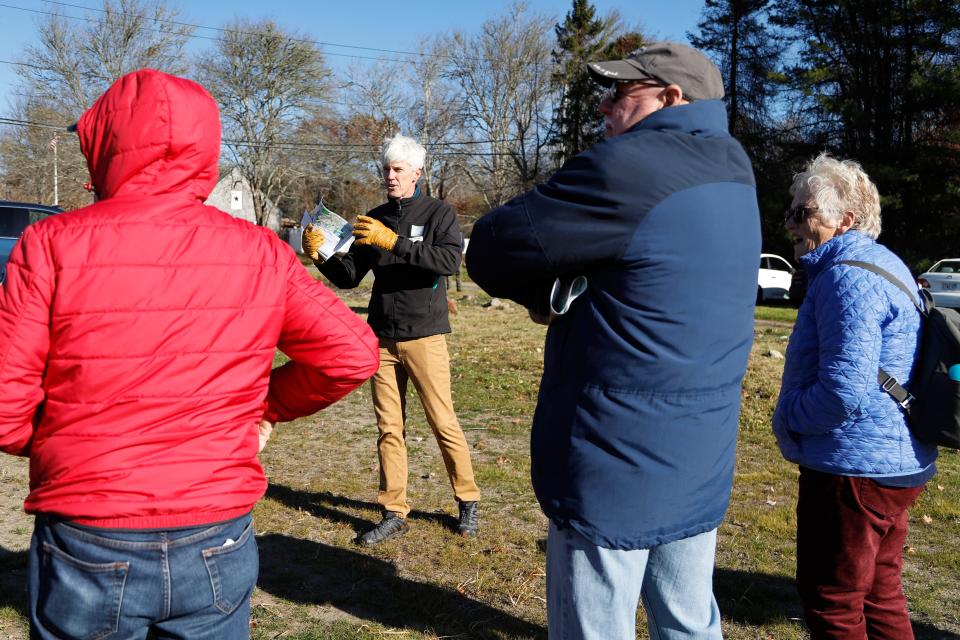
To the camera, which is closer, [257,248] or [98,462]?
[98,462]

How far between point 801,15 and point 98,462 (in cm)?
3393

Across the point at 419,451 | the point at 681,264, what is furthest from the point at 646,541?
the point at 419,451

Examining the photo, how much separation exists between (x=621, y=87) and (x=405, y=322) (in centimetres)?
244

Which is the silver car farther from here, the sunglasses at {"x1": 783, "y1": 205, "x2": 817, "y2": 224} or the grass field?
the sunglasses at {"x1": 783, "y1": 205, "x2": 817, "y2": 224}

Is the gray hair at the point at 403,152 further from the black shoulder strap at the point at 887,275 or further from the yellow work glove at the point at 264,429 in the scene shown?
the yellow work glove at the point at 264,429

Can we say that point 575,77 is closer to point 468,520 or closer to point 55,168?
point 55,168

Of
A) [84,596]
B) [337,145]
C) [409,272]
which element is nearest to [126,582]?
[84,596]

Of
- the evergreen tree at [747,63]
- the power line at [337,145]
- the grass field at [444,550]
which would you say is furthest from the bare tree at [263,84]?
the grass field at [444,550]

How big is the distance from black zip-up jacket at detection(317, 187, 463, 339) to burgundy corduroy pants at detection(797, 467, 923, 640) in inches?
85.4

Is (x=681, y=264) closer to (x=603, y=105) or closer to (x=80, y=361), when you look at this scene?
(x=603, y=105)

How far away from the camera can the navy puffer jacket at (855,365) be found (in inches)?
102

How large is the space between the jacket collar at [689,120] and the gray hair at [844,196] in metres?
0.87

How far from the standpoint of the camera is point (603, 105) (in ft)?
7.37

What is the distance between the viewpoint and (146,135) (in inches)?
69.0
